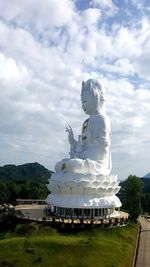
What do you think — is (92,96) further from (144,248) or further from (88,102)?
(144,248)

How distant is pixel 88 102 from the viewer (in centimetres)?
4484

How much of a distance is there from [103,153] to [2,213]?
38.4 ft

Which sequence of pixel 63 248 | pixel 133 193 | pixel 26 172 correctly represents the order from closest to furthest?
pixel 63 248 → pixel 133 193 → pixel 26 172

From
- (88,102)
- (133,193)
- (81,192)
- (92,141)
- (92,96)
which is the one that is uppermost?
(92,96)

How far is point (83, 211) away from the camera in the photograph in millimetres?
38312

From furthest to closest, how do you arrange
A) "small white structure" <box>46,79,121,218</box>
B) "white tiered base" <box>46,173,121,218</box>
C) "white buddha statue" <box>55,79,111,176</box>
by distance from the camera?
"white buddha statue" <box>55,79,111,176</box>, "small white structure" <box>46,79,121,218</box>, "white tiered base" <box>46,173,121,218</box>

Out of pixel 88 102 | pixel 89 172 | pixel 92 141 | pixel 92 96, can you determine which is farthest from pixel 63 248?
pixel 92 96

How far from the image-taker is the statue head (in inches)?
1762

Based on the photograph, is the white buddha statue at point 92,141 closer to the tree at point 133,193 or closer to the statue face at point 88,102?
the statue face at point 88,102

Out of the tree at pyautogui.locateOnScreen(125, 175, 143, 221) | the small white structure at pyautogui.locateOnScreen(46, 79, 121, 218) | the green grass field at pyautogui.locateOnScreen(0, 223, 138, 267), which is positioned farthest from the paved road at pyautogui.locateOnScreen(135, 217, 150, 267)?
the small white structure at pyautogui.locateOnScreen(46, 79, 121, 218)

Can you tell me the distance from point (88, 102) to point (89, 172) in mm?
8509

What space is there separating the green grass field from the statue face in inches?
608

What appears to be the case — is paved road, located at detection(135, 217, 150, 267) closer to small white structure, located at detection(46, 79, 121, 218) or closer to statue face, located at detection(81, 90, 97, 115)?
small white structure, located at detection(46, 79, 121, 218)

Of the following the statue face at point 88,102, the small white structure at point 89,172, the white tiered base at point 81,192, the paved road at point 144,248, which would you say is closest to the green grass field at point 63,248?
the paved road at point 144,248
